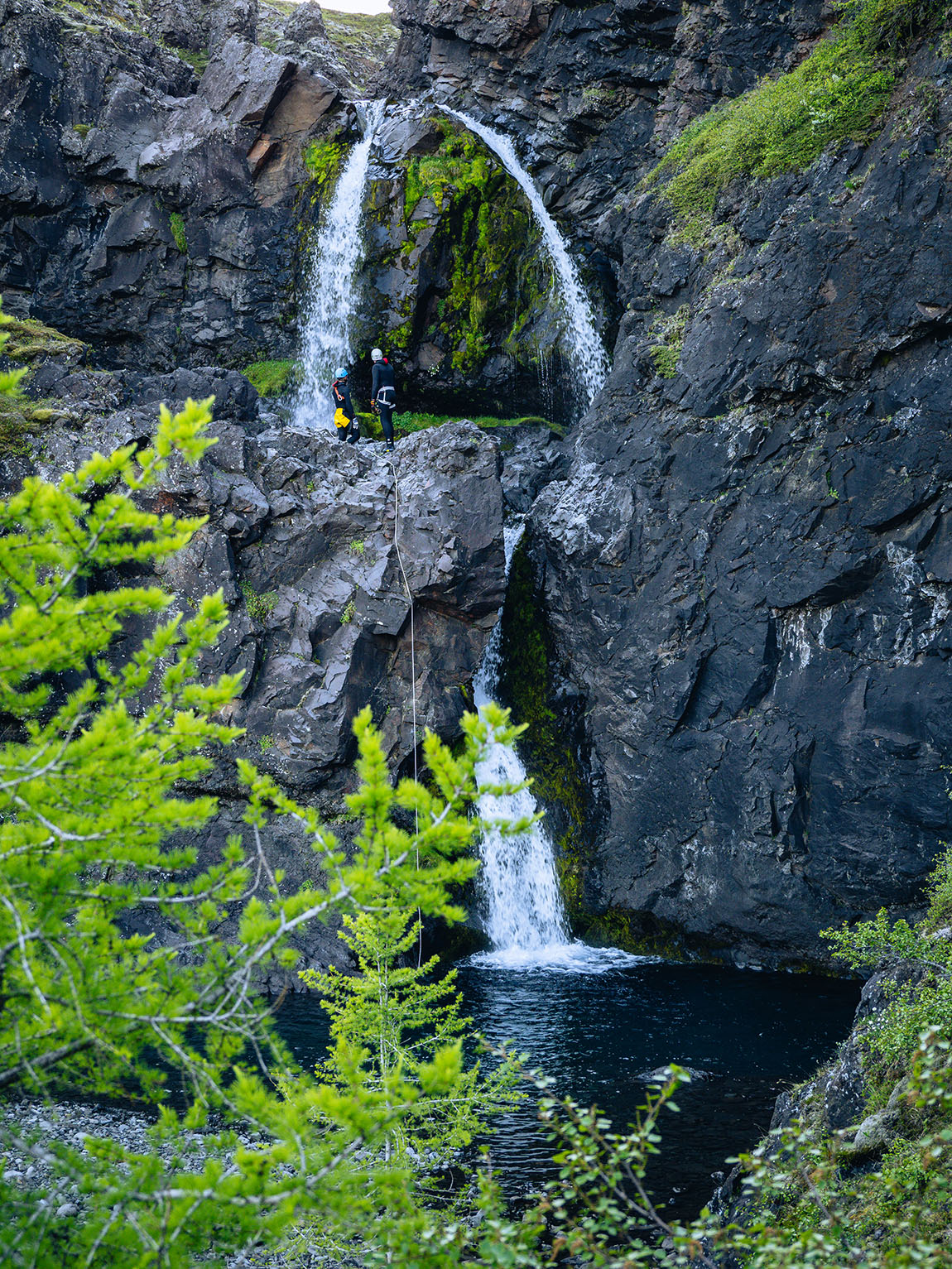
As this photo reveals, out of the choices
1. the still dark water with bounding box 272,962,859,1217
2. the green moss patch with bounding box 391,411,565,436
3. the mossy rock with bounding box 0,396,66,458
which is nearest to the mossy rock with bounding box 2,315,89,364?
the mossy rock with bounding box 0,396,66,458

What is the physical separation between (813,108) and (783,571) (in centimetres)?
829

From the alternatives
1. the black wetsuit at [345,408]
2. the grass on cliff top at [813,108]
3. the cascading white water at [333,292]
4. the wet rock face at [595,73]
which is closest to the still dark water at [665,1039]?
the black wetsuit at [345,408]

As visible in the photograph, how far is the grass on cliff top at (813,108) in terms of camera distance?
1494 cm

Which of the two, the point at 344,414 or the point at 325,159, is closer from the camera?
the point at 344,414

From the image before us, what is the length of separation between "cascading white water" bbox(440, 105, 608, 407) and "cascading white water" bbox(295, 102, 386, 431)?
353cm

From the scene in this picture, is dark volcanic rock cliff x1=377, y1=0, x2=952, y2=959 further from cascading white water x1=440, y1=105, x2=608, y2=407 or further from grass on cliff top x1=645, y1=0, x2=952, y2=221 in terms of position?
cascading white water x1=440, y1=105, x2=608, y2=407

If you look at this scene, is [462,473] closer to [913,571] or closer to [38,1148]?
[913,571]

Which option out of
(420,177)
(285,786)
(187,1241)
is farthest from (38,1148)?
(420,177)

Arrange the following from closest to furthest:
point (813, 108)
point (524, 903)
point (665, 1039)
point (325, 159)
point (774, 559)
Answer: point (665, 1039) → point (774, 559) → point (813, 108) → point (524, 903) → point (325, 159)

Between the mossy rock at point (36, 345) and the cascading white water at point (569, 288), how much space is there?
1133 centimetres

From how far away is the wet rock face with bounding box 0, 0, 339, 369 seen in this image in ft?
72.9

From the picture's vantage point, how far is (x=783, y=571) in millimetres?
14875

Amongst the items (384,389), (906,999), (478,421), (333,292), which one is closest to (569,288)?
(478,421)

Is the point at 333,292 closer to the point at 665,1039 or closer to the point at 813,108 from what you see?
the point at 813,108
